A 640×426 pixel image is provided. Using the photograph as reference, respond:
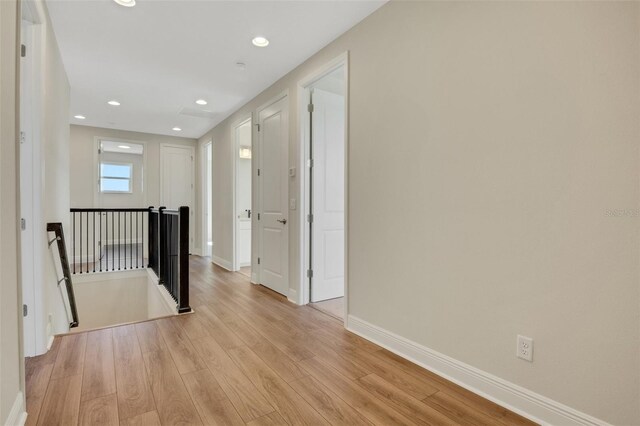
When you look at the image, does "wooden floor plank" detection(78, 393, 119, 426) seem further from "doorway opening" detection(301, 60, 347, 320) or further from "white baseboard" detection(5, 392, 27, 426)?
"doorway opening" detection(301, 60, 347, 320)

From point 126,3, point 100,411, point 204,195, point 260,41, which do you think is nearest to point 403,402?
point 100,411

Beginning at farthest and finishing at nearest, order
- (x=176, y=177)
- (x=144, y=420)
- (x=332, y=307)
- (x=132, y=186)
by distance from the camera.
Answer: (x=132, y=186) < (x=176, y=177) < (x=332, y=307) < (x=144, y=420)

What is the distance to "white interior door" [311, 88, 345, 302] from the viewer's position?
3.44 m

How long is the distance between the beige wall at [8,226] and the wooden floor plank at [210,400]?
77cm

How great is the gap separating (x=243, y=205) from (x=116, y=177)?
18.9 ft

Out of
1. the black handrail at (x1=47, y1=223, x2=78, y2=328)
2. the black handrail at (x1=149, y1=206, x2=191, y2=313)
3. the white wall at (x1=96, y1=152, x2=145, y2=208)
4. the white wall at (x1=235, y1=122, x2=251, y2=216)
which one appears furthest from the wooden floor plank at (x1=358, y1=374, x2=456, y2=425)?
the white wall at (x1=96, y1=152, x2=145, y2=208)

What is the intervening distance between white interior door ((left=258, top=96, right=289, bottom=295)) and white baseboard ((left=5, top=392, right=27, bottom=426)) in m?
2.36

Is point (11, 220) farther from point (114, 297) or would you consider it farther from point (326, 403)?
point (114, 297)

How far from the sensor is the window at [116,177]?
8.99m

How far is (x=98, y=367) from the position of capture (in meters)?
2.02

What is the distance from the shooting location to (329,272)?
11.7 feet

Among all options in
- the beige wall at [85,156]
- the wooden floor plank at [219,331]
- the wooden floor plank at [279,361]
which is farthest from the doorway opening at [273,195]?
the beige wall at [85,156]

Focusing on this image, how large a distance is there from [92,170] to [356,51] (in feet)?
20.1

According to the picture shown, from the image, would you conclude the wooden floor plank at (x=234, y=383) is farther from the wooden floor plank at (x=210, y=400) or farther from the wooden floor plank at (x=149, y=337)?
the wooden floor plank at (x=149, y=337)
